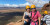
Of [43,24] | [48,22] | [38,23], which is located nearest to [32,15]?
[38,23]

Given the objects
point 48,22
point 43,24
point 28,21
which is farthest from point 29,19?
point 43,24

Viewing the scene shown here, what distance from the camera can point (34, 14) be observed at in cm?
438

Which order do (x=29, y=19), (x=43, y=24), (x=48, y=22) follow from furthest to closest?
(x=43, y=24) → (x=48, y=22) → (x=29, y=19)

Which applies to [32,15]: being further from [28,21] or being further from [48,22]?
[48,22]

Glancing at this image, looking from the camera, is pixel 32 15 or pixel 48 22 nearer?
pixel 32 15

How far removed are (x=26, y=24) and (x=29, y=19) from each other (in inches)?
11.7

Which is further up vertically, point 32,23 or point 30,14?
point 30,14

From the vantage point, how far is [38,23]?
14.5 ft

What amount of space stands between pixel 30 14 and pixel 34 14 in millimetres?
160

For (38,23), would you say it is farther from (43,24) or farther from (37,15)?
Answer: (43,24)

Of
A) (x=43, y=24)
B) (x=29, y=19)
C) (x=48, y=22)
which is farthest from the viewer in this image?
(x=43, y=24)

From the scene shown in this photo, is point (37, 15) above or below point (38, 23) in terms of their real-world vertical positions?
above

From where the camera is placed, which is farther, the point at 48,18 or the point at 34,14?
the point at 48,18

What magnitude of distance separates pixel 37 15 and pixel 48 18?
6.57 feet
